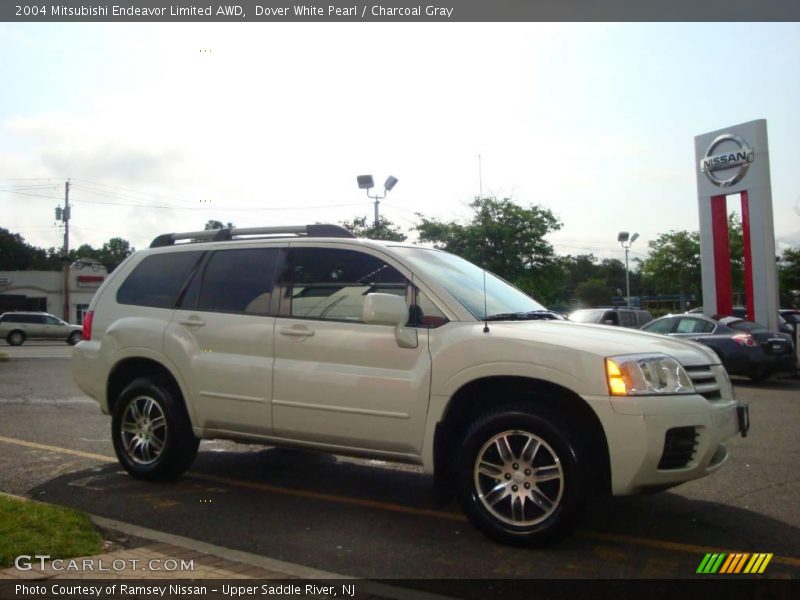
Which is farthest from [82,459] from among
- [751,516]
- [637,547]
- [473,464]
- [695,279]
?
[695,279]

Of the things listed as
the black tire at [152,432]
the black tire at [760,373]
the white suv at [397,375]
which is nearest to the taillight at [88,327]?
the white suv at [397,375]

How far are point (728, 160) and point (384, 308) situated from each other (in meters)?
19.6

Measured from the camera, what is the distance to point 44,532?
14.9ft

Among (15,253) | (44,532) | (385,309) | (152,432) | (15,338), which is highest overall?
(15,253)

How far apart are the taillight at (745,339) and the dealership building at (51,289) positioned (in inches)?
1906

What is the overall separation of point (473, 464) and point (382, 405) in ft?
2.44

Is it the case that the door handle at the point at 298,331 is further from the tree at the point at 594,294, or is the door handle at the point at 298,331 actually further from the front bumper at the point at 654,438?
the tree at the point at 594,294

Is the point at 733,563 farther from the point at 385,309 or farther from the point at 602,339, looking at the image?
the point at 385,309

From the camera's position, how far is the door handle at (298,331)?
17.9 feet

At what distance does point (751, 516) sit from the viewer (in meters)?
5.21

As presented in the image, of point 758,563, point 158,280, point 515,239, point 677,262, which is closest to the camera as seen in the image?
point 758,563

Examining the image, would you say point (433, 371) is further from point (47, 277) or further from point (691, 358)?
point (47, 277)

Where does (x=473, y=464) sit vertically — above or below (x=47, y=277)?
below

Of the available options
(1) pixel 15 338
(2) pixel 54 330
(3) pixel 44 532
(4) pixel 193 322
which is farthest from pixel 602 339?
(2) pixel 54 330
